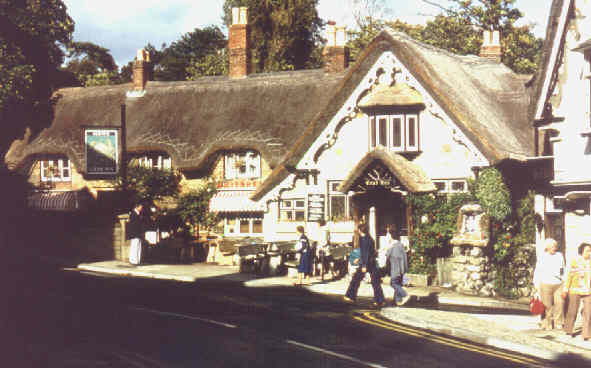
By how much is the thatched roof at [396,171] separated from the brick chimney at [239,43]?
13.2 m

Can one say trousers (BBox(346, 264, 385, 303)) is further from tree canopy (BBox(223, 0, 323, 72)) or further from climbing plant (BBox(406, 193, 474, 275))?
tree canopy (BBox(223, 0, 323, 72))

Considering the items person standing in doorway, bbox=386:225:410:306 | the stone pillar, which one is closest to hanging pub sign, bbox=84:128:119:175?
the stone pillar

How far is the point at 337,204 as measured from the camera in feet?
92.7

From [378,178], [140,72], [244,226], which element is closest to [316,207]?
[378,178]

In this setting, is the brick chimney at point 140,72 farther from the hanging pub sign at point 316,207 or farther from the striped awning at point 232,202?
the hanging pub sign at point 316,207

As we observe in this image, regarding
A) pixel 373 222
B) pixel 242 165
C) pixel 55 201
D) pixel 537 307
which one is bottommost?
pixel 537 307

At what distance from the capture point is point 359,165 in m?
25.6

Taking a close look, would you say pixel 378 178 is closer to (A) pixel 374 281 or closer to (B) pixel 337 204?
(B) pixel 337 204

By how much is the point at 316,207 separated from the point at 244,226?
219 inches

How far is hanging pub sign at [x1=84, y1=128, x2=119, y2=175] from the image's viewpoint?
31.4 metres

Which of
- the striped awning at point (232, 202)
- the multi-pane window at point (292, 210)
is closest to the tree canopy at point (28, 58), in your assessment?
the striped awning at point (232, 202)

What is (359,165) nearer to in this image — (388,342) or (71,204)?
(388,342)

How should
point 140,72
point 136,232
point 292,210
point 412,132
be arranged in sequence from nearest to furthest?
point 412,132 < point 136,232 < point 292,210 < point 140,72

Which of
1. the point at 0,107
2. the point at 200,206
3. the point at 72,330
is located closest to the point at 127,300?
the point at 72,330
